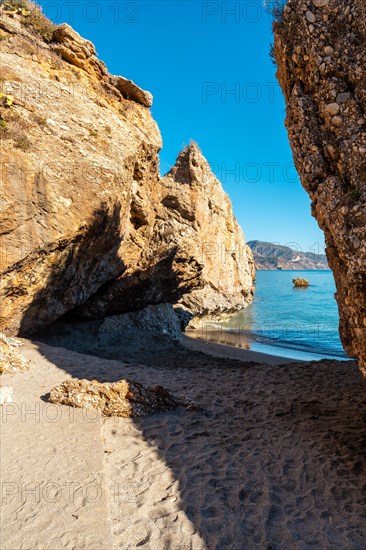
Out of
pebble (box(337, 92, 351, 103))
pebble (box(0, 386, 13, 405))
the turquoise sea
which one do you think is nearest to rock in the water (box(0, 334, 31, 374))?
pebble (box(0, 386, 13, 405))

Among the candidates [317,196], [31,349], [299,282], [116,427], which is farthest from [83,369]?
[299,282]

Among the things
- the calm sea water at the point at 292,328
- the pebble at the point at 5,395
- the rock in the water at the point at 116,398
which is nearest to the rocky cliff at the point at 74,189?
the pebble at the point at 5,395

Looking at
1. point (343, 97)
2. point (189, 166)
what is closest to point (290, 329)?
point (189, 166)

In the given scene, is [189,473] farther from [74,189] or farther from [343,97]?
[74,189]

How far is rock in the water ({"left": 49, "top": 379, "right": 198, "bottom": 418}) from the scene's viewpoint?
8.16m

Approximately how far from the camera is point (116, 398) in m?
8.34

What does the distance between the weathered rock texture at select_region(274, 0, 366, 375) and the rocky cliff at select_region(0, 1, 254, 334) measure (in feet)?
26.3

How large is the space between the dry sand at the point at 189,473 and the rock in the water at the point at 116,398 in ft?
0.75

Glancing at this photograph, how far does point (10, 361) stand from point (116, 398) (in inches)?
148

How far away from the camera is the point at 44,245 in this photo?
1229 centimetres

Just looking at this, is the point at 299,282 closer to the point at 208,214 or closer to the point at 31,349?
the point at 208,214

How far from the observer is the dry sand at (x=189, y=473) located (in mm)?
4551

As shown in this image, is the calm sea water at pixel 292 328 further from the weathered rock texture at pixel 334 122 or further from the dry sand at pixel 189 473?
the weathered rock texture at pixel 334 122

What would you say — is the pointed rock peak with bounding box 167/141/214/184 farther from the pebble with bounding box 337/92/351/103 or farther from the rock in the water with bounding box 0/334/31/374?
the pebble with bounding box 337/92/351/103
